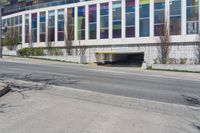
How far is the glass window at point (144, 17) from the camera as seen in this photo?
123 feet

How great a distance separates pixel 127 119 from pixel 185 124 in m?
1.45

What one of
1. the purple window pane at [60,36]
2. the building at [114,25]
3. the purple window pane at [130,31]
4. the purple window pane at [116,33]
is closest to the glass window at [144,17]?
the building at [114,25]

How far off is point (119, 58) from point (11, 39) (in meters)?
18.6

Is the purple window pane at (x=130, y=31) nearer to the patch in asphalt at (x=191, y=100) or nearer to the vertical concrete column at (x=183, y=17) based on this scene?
the vertical concrete column at (x=183, y=17)

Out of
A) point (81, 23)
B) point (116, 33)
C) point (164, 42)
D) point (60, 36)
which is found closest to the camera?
point (164, 42)

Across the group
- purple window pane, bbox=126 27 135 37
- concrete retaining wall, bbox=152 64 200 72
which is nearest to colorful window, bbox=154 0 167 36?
purple window pane, bbox=126 27 135 37

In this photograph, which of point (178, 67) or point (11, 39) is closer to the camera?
point (178, 67)

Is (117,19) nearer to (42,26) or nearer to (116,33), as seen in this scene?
(116,33)

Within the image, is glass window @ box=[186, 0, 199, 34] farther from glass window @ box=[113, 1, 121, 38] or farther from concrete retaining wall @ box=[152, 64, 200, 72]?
glass window @ box=[113, 1, 121, 38]

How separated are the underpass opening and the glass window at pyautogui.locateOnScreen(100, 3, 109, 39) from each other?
2426 millimetres

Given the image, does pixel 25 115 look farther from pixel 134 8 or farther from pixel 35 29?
pixel 35 29

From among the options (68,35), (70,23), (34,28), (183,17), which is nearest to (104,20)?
(70,23)

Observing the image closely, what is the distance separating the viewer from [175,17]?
35594 mm

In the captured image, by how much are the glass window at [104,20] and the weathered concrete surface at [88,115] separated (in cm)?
2978
